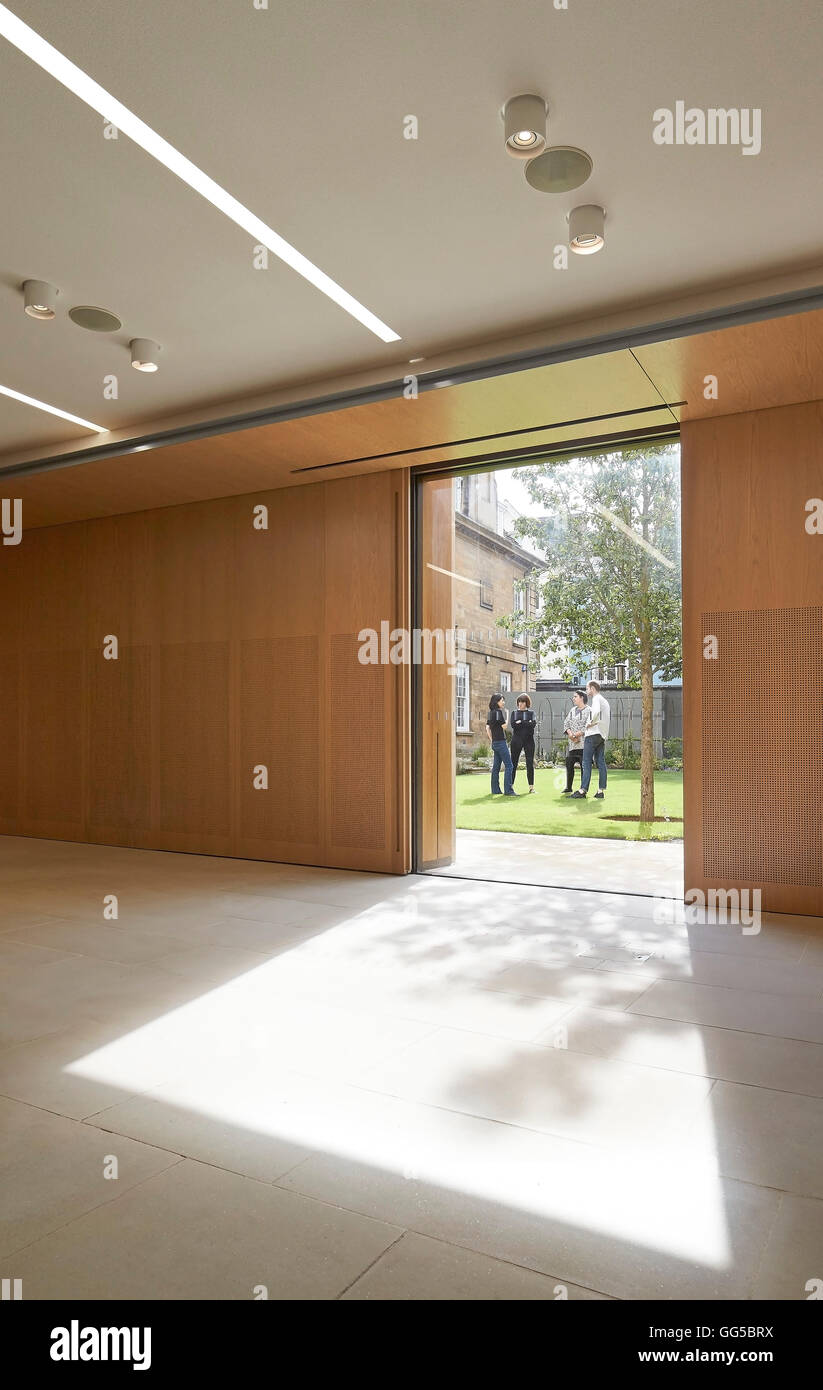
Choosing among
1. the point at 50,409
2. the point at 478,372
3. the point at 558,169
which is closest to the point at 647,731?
the point at 478,372

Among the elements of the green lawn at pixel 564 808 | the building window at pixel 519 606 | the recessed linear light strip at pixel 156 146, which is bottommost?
the green lawn at pixel 564 808

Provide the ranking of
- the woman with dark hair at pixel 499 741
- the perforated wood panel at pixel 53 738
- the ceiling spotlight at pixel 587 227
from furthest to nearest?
the perforated wood panel at pixel 53 738
the woman with dark hair at pixel 499 741
the ceiling spotlight at pixel 587 227

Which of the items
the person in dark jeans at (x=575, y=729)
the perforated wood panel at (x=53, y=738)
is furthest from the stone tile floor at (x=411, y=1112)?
the perforated wood panel at (x=53, y=738)

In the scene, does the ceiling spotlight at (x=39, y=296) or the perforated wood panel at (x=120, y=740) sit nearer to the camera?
the ceiling spotlight at (x=39, y=296)

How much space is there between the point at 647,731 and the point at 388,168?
415 cm

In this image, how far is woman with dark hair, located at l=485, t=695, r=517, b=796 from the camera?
712 cm

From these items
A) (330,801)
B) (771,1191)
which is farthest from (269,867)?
(771,1191)

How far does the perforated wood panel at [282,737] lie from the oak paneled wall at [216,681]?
2 cm

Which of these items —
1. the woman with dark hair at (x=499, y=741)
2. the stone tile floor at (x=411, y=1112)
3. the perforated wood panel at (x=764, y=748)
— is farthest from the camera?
the woman with dark hair at (x=499, y=741)

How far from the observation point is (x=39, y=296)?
4527mm

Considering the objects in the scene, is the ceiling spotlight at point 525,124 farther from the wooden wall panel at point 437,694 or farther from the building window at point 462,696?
the building window at point 462,696

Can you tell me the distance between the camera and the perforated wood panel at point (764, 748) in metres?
5.55

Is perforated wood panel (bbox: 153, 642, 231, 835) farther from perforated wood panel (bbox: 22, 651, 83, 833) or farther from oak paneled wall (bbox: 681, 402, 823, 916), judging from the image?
oak paneled wall (bbox: 681, 402, 823, 916)

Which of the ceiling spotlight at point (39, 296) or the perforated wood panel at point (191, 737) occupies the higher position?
the ceiling spotlight at point (39, 296)
